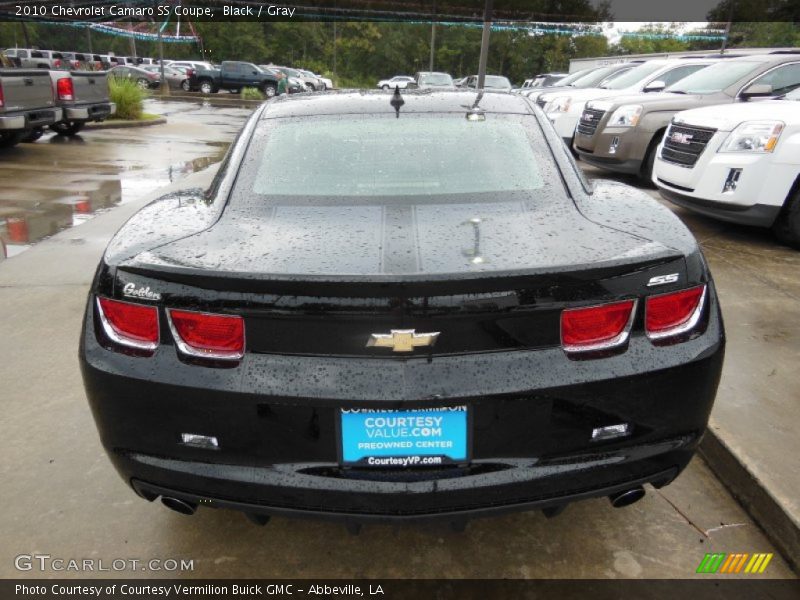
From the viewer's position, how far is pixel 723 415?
2.85 metres

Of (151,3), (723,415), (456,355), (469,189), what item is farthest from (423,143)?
(151,3)

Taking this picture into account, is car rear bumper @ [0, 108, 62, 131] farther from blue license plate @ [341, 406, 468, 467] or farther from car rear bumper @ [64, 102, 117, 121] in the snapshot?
blue license plate @ [341, 406, 468, 467]

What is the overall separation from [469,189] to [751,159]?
4034 millimetres

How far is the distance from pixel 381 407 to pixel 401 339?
0.62ft

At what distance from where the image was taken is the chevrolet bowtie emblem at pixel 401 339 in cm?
171

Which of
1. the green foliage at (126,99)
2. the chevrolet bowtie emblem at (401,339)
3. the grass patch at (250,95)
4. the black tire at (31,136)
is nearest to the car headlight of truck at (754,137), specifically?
the chevrolet bowtie emblem at (401,339)

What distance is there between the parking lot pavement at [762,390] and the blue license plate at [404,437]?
132 cm

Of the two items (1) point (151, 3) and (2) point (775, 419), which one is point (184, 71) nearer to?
(1) point (151, 3)

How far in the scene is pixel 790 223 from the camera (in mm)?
5520

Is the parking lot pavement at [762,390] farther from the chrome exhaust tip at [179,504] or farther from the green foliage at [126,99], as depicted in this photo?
the green foliage at [126,99]

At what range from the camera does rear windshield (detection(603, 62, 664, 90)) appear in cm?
1189

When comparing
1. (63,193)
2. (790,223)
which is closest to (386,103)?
(790,223)

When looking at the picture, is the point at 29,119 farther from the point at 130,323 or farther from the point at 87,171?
the point at 130,323

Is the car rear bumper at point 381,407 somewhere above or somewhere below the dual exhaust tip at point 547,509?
above
